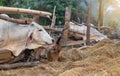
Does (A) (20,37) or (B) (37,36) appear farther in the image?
(B) (37,36)

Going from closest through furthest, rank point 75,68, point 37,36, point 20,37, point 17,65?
point 75,68 → point 17,65 → point 20,37 → point 37,36

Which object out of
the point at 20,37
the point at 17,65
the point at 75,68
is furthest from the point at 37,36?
the point at 75,68

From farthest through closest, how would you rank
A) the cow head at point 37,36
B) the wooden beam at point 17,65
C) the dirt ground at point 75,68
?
the cow head at point 37,36
the wooden beam at point 17,65
the dirt ground at point 75,68

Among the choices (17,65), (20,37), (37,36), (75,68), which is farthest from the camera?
(37,36)

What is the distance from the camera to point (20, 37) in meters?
8.00

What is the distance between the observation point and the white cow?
7.77m

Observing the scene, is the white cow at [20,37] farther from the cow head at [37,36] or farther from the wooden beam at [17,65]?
the wooden beam at [17,65]

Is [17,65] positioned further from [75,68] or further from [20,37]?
[75,68]

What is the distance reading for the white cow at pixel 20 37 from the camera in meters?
7.77

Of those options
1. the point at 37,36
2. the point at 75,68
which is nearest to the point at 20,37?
the point at 37,36

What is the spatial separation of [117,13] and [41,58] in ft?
80.2

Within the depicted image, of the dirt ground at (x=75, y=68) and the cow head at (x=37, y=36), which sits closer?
the dirt ground at (x=75, y=68)

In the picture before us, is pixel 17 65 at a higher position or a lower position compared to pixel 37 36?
lower

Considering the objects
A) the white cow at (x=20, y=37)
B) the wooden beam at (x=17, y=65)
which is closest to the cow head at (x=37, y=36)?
the white cow at (x=20, y=37)
